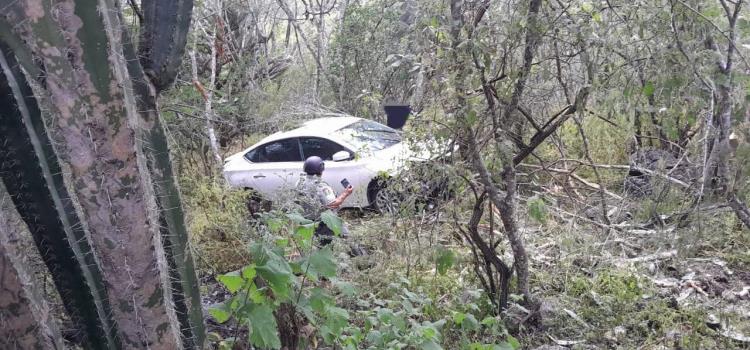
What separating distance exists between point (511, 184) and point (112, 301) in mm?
2617

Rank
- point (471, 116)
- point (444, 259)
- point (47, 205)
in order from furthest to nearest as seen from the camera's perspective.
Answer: point (444, 259) → point (471, 116) → point (47, 205)

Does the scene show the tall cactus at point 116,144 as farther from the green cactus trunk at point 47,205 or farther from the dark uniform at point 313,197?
the dark uniform at point 313,197

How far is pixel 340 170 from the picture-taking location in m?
7.46

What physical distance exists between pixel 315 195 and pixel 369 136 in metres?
2.86

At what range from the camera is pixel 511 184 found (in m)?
3.87

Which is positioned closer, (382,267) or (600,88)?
(600,88)

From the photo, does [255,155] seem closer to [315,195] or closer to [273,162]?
[273,162]

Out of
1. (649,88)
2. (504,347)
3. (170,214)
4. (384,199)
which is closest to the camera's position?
(170,214)

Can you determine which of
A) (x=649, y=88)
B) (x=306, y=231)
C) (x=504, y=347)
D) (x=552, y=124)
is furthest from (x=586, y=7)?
(x=306, y=231)

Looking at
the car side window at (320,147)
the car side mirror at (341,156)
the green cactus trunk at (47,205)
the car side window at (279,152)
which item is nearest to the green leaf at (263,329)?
the green cactus trunk at (47,205)

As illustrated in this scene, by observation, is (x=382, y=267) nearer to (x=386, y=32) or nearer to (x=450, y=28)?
(x=450, y=28)

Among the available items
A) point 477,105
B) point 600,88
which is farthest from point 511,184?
point 600,88

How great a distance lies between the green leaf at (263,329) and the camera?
6.89 ft

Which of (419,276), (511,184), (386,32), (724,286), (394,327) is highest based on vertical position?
(386,32)
